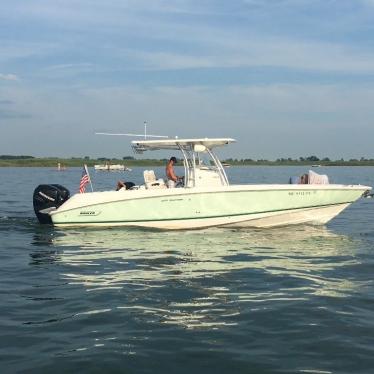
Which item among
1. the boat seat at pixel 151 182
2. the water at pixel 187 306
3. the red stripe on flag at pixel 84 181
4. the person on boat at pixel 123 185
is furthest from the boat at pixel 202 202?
the water at pixel 187 306

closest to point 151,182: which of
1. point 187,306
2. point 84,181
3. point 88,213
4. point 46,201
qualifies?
point 88,213

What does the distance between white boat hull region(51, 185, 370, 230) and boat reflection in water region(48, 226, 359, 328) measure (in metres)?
0.41

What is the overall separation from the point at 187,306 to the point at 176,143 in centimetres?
889

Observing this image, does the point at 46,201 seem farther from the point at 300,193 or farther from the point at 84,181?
the point at 300,193

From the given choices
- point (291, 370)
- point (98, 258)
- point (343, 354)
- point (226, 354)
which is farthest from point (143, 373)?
point (98, 258)

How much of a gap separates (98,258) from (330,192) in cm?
743

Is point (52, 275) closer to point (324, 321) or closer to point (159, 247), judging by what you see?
A: point (159, 247)

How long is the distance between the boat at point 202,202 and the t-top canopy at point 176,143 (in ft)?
0.09

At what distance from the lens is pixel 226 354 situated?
594cm

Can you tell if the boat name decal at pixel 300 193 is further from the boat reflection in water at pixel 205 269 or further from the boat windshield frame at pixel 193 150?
the boat windshield frame at pixel 193 150

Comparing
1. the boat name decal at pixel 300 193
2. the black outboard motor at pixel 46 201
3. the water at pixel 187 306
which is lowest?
the water at pixel 187 306

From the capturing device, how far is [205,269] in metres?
10.4

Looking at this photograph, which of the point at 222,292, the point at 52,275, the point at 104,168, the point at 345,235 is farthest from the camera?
the point at 104,168

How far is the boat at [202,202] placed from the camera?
50.6ft
